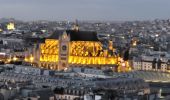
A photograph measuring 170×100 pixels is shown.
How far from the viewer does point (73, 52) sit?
9812 cm

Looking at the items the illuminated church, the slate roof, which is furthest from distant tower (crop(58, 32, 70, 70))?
the slate roof

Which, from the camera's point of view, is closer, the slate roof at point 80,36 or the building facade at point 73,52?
the building facade at point 73,52

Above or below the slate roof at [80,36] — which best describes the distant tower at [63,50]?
below

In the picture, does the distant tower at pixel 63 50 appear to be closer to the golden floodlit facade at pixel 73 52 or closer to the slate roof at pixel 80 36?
the golden floodlit facade at pixel 73 52

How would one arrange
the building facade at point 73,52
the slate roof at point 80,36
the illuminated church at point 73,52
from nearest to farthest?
1. the illuminated church at point 73,52
2. the building facade at point 73,52
3. the slate roof at point 80,36

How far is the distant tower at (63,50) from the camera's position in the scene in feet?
317

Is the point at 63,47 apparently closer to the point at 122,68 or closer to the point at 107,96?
the point at 122,68

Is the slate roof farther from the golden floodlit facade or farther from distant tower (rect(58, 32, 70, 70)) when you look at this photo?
distant tower (rect(58, 32, 70, 70))

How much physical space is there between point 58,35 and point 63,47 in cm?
323

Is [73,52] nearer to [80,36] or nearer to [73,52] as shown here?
[73,52]

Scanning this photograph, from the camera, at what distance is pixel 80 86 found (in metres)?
61.9

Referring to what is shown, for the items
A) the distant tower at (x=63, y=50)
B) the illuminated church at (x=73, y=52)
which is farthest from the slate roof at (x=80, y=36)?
the distant tower at (x=63, y=50)

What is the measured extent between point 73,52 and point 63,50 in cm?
149

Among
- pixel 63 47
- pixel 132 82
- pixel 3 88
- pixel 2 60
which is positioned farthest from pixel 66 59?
pixel 3 88
